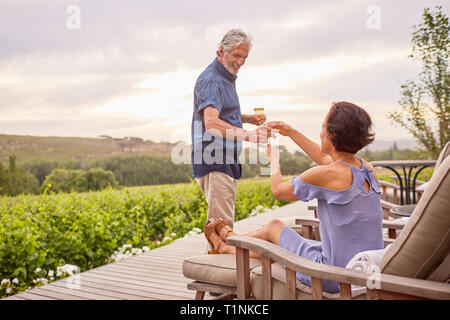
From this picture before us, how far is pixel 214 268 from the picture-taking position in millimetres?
2010

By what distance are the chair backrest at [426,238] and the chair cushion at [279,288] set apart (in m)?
0.21

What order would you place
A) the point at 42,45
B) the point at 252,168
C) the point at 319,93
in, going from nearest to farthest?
the point at 42,45
the point at 319,93
the point at 252,168

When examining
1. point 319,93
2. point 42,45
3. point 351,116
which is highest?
point 42,45

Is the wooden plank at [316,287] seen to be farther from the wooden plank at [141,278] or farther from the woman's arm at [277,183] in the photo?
the wooden plank at [141,278]

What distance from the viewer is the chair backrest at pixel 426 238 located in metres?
1.36

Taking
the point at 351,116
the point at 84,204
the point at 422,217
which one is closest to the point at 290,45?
the point at 84,204

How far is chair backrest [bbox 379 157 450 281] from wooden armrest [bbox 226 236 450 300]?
59 mm

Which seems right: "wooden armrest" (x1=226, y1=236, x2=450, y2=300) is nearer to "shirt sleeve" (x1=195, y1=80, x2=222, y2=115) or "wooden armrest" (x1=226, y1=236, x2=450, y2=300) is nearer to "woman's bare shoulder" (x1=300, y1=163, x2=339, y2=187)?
"woman's bare shoulder" (x1=300, y1=163, x2=339, y2=187)

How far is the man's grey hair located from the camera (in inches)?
98.6

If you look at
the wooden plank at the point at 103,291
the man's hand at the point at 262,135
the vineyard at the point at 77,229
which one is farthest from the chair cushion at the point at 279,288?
the vineyard at the point at 77,229

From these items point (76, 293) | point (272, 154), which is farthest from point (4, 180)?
point (272, 154)

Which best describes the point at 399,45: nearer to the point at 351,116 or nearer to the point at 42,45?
the point at 42,45

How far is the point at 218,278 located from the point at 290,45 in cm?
491
